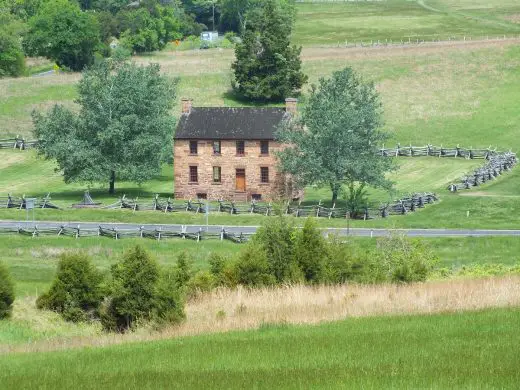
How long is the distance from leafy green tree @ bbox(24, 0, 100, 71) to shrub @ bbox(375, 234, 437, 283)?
290 feet

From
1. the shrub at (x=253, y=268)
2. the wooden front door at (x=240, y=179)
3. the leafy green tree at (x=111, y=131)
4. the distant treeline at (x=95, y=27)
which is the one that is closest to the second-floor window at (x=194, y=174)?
the leafy green tree at (x=111, y=131)

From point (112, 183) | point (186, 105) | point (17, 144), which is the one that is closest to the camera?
point (112, 183)

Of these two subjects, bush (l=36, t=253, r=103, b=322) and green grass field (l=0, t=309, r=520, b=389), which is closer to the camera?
green grass field (l=0, t=309, r=520, b=389)

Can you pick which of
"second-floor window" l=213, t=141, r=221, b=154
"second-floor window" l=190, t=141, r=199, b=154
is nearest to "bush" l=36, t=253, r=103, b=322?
"second-floor window" l=213, t=141, r=221, b=154

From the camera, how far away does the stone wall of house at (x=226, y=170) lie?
8581 cm

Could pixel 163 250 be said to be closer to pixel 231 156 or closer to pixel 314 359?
pixel 231 156

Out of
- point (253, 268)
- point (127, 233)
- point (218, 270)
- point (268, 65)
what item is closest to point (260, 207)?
point (127, 233)

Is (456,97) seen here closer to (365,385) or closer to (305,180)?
(305,180)

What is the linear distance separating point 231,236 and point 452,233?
1125 cm

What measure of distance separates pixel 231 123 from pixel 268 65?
36.8 meters

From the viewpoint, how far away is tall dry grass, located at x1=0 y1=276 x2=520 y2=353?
34.5 meters

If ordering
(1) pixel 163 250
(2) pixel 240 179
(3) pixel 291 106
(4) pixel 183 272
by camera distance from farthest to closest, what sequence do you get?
(3) pixel 291 106 → (2) pixel 240 179 → (1) pixel 163 250 → (4) pixel 183 272

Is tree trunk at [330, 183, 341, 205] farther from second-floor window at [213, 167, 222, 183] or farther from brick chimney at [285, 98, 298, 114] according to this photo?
second-floor window at [213, 167, 222, 183]

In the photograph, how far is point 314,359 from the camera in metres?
28.4
